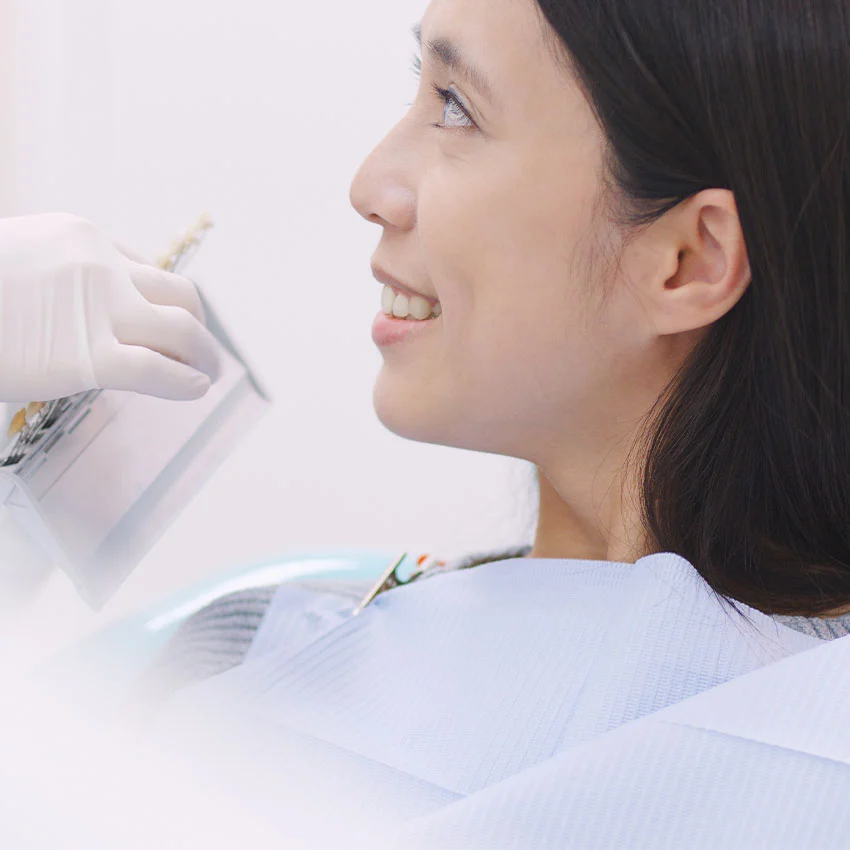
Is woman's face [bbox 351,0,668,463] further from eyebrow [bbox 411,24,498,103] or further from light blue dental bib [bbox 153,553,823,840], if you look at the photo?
light blue dental bib [bbox 153,553,823,840]

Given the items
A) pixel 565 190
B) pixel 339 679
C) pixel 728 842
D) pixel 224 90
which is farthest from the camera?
pixel 224 90

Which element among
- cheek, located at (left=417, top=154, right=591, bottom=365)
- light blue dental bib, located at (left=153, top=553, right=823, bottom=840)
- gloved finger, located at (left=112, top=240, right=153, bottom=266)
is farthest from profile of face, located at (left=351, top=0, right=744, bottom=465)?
gloved finger, located at (left=112, top=240, right=153, bottom=266)

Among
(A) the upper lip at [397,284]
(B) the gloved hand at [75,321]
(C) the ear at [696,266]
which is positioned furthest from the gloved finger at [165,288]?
(C) the ear at [696,266]

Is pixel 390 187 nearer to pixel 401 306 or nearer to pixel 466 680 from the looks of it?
pixel 401 306

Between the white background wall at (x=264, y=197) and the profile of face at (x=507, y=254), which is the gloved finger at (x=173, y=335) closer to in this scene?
the profile of face at (x=507, y=254)

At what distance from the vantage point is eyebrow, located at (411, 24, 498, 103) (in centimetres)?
76

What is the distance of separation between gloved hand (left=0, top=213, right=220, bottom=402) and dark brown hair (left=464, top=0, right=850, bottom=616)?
406mm

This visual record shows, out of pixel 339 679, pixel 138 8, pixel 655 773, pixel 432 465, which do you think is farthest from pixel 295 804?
pixel 138 8

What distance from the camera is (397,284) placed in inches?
33.5

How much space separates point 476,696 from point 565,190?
387mm

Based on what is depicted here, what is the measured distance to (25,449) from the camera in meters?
0.83

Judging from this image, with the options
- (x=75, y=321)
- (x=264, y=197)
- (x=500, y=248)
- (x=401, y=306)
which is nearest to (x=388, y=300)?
(x=401, y=306)

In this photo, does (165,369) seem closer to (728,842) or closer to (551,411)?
(551,411)

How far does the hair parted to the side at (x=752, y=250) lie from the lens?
0.67 m
